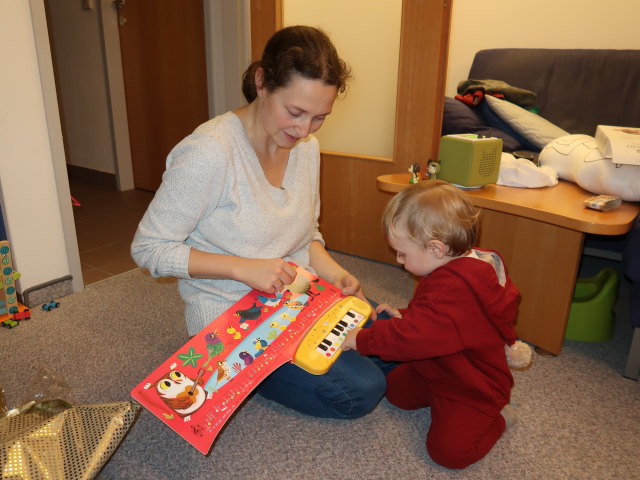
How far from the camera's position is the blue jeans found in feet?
3.47

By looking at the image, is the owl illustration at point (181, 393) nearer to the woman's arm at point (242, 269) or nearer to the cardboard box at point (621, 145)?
the woman's arm at point (242, 269)

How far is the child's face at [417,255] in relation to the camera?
977 millimetres

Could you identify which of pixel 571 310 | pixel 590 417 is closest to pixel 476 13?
pixel 571 310

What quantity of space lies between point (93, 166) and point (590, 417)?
322 cm

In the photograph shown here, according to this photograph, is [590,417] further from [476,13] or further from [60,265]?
[476,13]

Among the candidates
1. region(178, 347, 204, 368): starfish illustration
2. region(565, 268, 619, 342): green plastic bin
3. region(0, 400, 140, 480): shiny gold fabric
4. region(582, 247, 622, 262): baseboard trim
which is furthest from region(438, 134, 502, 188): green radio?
region(0, 400, 140, 480): shiny gold fabric

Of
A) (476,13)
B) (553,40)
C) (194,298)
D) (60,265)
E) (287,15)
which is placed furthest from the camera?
(476,13)

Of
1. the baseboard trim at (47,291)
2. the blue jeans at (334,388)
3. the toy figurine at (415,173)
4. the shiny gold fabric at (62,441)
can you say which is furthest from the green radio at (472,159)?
the baseboard trim at (47,291)

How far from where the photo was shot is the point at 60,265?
1703 millimetres

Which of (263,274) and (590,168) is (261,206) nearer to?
(263,274)

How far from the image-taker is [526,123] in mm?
1960

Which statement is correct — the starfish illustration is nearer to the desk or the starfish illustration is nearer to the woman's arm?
the woman's arm

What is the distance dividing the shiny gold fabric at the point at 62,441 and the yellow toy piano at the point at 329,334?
0.35 meters

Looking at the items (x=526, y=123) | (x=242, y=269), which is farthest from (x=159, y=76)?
(x=242, y=269)
